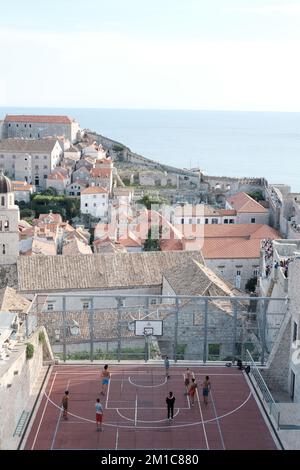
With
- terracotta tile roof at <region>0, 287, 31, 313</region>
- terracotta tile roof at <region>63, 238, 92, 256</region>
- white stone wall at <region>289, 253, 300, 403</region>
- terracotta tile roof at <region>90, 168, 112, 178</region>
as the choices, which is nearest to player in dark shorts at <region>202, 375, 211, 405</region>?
white stone wall at <region>289, 253, 300, 403</region>

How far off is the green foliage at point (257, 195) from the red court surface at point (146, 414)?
35971 millimetres

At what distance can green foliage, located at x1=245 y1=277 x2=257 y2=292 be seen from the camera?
33.8 meters

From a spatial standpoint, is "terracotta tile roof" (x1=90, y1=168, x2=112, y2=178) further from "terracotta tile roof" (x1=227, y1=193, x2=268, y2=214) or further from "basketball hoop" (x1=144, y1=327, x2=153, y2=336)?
"basketball hoop" (x1=144, y1=327, x2=153, y2=336)

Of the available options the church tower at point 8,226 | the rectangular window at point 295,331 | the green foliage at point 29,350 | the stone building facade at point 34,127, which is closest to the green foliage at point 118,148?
the stone building facade at point 34,127

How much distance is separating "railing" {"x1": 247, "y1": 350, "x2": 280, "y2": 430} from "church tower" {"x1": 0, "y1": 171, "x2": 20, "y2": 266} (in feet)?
49.7

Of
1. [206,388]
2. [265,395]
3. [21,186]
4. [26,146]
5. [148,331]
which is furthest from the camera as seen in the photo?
[26,146]

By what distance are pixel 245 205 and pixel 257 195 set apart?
6113mm

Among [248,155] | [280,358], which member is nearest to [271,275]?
[280,358]

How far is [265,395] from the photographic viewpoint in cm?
1423

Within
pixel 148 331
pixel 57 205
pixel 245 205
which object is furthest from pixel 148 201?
pixel 148 331

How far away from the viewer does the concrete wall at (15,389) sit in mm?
12070

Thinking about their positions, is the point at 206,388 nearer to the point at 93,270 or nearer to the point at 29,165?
the point at 93,270
